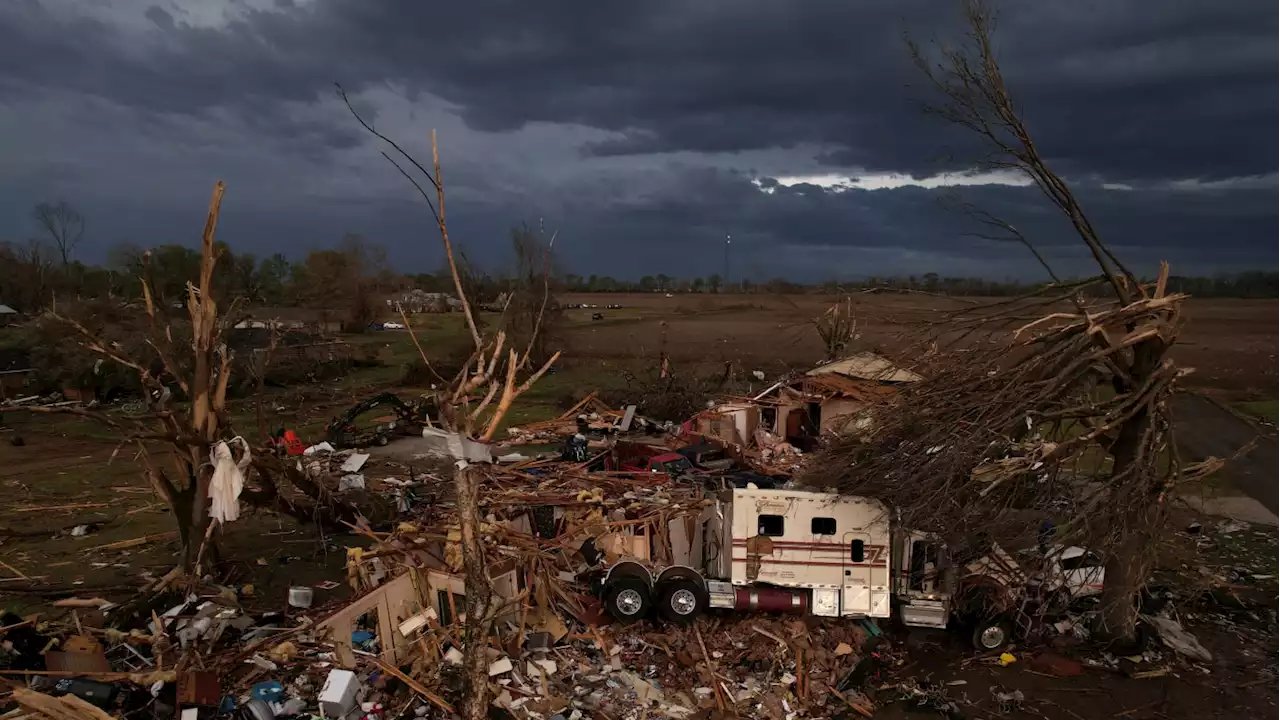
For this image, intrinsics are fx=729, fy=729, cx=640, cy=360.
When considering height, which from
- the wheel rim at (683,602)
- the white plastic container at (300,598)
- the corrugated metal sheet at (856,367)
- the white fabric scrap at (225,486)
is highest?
the corrugated metal sheet at (856,367)

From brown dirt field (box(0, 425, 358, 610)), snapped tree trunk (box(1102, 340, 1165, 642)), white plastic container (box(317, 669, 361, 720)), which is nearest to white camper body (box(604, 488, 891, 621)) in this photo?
snapped tree trunk (box(1102, 340, 1165, 642))

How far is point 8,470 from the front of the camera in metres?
20.8

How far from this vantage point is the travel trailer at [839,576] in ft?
34.3

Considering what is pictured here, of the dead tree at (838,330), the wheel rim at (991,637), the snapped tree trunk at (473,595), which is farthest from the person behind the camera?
the dead tree at (838,330)

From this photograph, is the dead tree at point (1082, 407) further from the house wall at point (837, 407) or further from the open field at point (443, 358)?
the house wall at point (837, 407)

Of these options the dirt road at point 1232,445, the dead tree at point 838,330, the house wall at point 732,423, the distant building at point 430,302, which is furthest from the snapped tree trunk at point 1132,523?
the distant building at point 430,302

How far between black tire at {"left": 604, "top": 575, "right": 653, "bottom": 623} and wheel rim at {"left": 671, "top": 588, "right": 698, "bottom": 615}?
380 mm

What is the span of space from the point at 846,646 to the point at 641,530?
12.7 feet

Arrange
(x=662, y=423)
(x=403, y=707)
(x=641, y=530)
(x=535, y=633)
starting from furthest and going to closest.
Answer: (x=662, y=423) → (x=641, y=530) → (x=535, y=633) → (x=403, y=707)

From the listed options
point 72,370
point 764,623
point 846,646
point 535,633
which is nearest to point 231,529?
point 535,633

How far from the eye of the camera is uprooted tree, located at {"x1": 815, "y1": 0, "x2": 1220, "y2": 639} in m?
9.34

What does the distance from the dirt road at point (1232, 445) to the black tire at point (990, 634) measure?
7.43 meters

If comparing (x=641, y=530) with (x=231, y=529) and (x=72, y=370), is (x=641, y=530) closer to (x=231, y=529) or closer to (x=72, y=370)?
(x=231, y=529)

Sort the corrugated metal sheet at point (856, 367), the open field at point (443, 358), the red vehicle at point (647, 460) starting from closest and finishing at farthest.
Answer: the open field at point (443, 358) → the red vehicle at point (647, 460) → the corrugated metal sheet at point (856, 367)
